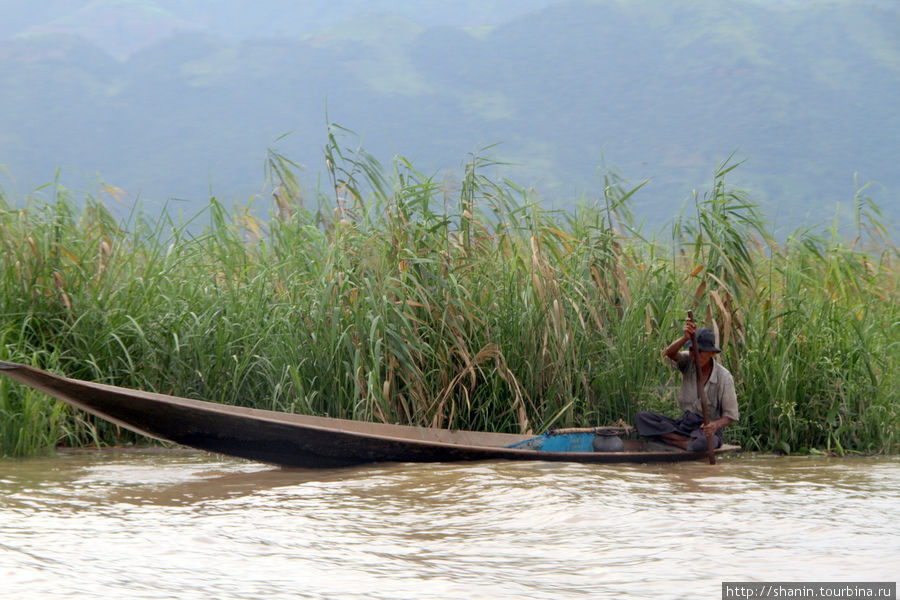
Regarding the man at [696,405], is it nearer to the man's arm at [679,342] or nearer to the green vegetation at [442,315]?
the man's arm at [679,342]

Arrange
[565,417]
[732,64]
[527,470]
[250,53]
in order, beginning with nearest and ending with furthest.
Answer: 1. [527,470]
2. [565,417]
3. [732,64]
4. [250,53]

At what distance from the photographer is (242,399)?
6.48 metres

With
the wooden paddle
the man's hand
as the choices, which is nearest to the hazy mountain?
the wooden paddle

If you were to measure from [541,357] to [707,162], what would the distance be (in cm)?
5377

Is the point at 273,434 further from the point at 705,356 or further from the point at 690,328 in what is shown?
the point at 705,356

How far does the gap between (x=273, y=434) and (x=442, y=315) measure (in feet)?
4.65

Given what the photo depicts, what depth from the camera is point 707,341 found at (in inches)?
233

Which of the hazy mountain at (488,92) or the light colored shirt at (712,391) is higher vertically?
the hazy mountain at (488,92)

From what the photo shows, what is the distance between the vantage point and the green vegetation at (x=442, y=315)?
5945mm

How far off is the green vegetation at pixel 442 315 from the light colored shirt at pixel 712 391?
0.33 m

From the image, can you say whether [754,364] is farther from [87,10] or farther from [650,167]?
[87,10]

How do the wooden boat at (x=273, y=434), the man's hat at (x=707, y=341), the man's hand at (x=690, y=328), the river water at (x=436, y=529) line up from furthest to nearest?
the man's hat at (x=707, y=341), the man's hand at (x=690, y=328), the wooden boat at (x=273, y=434), the river water at (x=436, y=529)

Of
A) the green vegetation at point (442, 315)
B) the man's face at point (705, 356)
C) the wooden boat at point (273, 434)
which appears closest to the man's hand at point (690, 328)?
the man's face at point (705, 356)

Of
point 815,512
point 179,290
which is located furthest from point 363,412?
point 815,512
